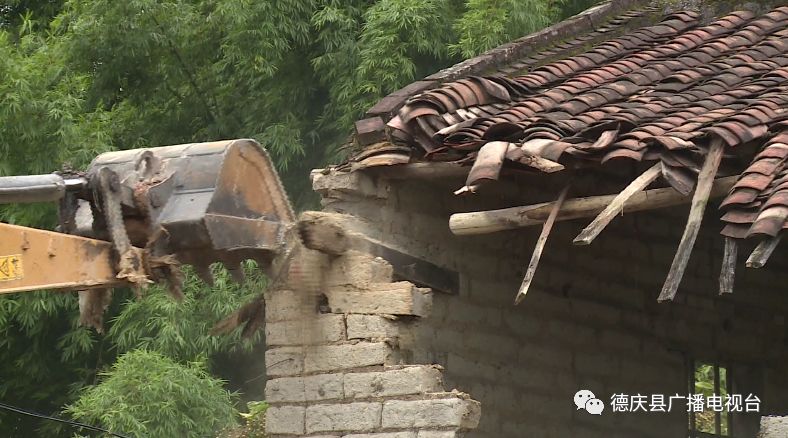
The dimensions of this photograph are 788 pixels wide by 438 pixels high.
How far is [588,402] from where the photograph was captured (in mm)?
8641

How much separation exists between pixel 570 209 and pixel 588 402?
2.17 m

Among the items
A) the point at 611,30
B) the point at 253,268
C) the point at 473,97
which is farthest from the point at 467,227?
the point at 253,268

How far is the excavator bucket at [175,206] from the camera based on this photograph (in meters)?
5.19

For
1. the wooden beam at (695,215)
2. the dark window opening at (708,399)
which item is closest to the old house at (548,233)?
the wooden beam at (695,215)

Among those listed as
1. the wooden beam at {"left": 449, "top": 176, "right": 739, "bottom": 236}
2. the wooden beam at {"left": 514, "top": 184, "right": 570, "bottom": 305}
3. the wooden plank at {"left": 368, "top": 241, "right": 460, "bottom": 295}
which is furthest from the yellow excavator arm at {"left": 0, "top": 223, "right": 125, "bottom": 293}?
the wooden plank at {"left": 368, "top": 241, "right": 460, "bottom": 295}

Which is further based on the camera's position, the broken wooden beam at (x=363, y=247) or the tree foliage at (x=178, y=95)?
the tree foliage at (x=178, y=95)

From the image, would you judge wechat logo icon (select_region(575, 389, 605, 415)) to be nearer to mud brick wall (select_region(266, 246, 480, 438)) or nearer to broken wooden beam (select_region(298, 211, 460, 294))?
broken wooden beam (select_region(298, 211, 460, 294))

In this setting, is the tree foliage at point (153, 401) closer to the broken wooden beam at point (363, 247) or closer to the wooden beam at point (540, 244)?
the broken wooden beam at point (363, 247)

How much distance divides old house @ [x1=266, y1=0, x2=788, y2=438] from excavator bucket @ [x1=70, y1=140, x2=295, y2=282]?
1.36m

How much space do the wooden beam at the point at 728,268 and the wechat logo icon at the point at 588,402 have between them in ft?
8.44

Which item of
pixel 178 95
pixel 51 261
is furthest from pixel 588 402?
pixel 178 95

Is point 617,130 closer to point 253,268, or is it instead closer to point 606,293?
point 606,293

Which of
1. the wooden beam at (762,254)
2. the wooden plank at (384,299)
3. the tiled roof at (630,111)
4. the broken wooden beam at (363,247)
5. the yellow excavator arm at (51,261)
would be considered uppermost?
the tiled roof at (630,111)

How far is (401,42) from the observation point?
11.8 m
